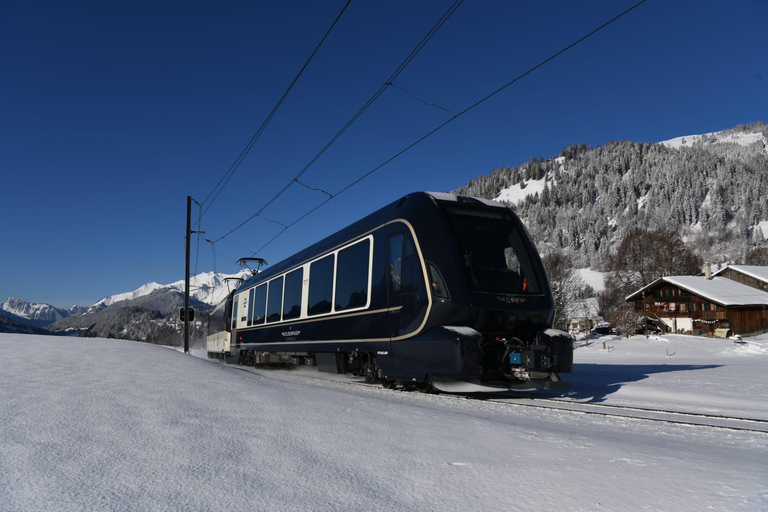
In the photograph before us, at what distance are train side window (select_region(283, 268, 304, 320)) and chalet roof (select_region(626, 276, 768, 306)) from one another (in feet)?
148

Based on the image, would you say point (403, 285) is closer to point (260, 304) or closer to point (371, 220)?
point (371, 220)

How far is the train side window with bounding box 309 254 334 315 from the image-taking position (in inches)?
421

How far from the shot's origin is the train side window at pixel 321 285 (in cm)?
1069

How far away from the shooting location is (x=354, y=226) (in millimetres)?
10336

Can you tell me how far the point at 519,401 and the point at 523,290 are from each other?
1.85 meters

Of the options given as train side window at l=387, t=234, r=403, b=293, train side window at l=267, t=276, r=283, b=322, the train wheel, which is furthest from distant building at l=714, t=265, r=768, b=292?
train side window at l=387, t=234, r=403, b=293

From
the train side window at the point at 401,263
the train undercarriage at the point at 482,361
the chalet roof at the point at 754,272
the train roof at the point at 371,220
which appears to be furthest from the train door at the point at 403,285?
the chalet roof at the point at 754,272

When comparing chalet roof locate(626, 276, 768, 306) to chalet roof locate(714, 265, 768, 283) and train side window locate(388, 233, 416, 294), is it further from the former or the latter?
train side window locate(388, 233, 416, 294)

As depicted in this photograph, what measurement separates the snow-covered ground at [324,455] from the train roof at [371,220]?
376 cm

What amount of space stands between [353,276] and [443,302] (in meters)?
2.78

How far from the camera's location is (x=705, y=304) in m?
46.6

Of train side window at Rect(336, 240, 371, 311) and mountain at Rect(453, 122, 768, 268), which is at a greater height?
mountain at Rect(453, 122, 768, 268)

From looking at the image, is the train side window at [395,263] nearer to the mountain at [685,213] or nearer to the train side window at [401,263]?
the train side window at [401,263]

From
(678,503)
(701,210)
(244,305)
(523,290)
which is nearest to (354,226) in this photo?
(523,290)
